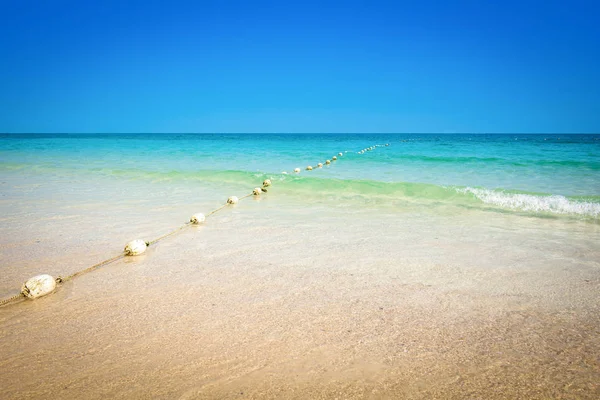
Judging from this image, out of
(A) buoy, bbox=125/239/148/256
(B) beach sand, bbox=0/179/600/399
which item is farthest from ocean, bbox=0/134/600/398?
(A) buoy, bbox=125/239/148/256

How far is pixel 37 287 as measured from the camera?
6.91 ft

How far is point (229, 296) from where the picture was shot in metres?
2.16

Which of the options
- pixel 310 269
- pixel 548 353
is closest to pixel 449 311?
pixel 548 353

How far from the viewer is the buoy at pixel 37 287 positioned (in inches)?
82.2

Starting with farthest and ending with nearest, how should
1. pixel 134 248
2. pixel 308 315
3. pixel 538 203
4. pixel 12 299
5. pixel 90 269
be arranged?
pixel 538 203 → pixel 134 248 → pixel 90 269 → pixel 12 299 → pixel 308 315

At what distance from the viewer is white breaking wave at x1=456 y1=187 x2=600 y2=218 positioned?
177 inches

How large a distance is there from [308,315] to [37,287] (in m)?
1.68

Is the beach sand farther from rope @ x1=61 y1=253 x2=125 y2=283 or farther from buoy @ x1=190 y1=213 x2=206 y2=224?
buoy @ x1=190 y1=213 x2=206 y2=224

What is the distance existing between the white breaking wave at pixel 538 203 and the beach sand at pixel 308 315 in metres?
1.02

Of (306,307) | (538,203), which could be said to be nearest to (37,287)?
(306,307)

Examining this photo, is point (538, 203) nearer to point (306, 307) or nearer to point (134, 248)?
point (306, 307)

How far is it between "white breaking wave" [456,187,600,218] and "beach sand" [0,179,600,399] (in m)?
1.02

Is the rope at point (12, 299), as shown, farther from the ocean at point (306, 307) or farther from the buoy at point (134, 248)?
the buoy at point (134, 248)

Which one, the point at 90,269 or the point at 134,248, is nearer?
the point at 90,269
